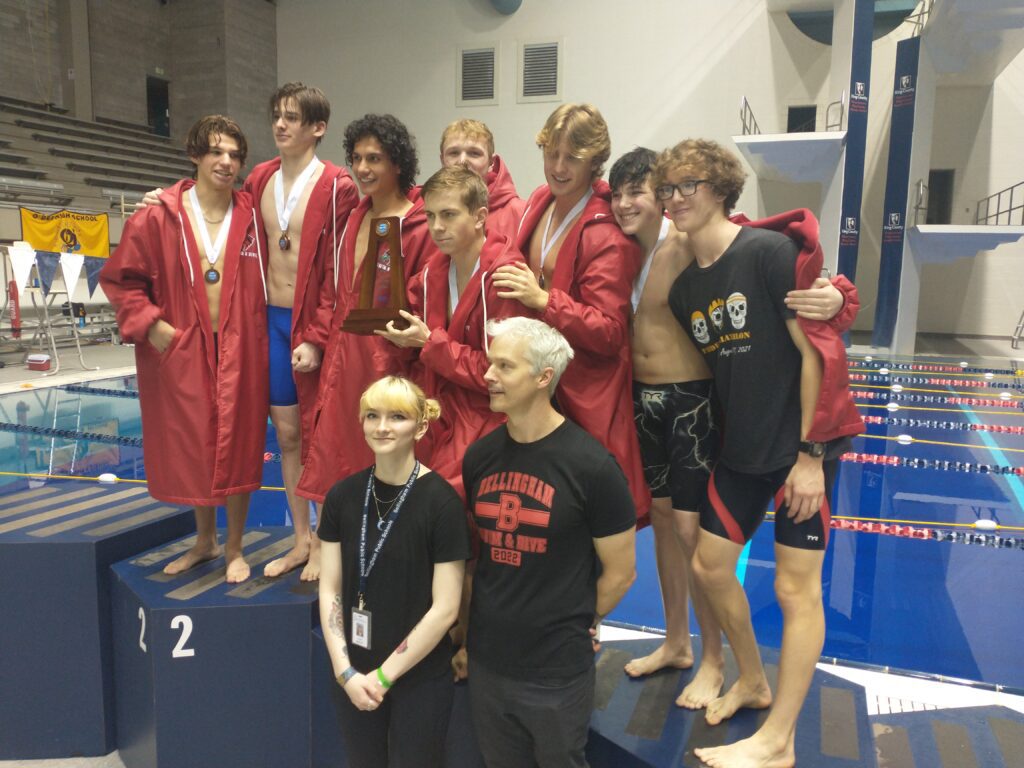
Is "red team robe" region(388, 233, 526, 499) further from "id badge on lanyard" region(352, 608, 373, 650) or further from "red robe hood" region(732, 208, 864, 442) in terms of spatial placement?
"red robe hood" region(732, 208, 864, 442)

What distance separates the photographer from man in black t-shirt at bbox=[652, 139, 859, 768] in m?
1.92

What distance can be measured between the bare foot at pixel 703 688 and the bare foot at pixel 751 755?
0.26m

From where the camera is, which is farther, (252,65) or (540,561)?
(252,65)

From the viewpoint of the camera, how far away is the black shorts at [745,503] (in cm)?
199

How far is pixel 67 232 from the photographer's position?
38.6 feet

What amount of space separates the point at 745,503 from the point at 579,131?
1.14 meters

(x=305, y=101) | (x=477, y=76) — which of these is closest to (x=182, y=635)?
(x=305, y=101)

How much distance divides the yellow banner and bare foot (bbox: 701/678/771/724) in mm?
12105

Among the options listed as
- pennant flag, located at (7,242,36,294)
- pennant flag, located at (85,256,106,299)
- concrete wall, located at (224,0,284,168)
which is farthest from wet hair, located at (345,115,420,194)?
concrete wall, located at (224,0,284,168)

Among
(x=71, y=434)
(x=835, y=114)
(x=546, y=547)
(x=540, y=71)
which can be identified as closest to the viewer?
(x=546, y=547)

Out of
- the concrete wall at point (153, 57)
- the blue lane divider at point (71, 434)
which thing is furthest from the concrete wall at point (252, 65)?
the blue lane divider at point (71, 434)

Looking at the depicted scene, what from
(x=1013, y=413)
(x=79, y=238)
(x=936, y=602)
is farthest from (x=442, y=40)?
(x=936, y=602)

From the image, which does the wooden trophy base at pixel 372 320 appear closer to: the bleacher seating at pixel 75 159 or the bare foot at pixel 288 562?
the bare foot at pixel 288 562

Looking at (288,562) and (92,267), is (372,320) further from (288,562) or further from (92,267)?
(92,267)
